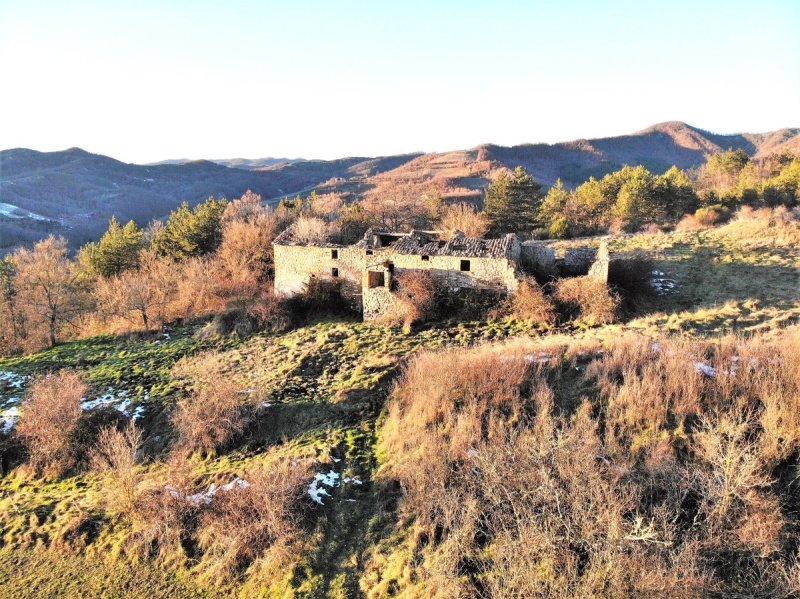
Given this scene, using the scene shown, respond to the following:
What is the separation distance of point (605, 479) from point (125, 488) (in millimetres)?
10195

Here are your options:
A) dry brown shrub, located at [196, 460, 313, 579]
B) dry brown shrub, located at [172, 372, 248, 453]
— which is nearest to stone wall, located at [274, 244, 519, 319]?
dry brown shrub, located at [172, 372, 248, 453]

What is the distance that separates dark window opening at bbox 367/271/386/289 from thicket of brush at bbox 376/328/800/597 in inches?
271

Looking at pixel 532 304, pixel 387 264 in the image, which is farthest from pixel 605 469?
pixel 387 264

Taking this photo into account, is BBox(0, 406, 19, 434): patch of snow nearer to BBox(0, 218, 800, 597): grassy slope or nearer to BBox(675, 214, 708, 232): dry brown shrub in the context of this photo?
BBox(0, 218, 800, 597): grassy slope

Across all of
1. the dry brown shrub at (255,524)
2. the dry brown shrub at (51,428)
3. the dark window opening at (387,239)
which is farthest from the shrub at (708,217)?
the dry brown shrub at (51,428)

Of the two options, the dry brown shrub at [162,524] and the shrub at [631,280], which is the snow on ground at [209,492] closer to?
the dry brown shrub at [162,524]

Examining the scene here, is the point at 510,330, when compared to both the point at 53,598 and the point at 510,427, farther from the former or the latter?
the point at 53,598

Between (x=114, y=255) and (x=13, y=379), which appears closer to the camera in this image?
(x=13, y=379)

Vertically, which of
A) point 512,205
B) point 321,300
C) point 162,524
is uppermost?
point 512,205

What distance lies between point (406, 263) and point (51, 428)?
12.9 metres

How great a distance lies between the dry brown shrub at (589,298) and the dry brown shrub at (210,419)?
39.7 ft

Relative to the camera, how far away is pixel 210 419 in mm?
13094

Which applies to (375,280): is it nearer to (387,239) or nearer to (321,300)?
(321,300)

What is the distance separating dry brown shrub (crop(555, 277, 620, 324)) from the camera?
1683cm
